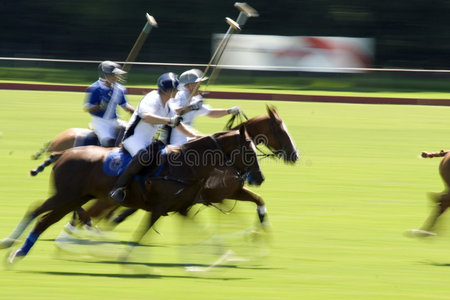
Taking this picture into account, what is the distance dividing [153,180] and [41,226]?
1.09 m

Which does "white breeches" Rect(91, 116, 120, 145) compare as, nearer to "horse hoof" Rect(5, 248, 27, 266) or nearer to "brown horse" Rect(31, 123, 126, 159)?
"brown horse" Rect(31, 123, 126, 159)

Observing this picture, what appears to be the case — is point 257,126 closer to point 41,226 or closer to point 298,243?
point 298,243

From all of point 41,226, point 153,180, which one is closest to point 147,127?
point 153,180

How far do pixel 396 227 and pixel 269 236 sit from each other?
175 centimetres

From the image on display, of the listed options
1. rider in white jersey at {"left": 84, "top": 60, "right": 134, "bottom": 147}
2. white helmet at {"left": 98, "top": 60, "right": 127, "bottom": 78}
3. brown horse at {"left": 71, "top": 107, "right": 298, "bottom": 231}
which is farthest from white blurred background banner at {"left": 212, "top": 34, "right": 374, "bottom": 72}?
brown horse at {"left": 71, "top": 107, "right": 298, "bottom": 231}

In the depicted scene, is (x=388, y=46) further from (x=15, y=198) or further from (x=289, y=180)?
(x=15, y=198)

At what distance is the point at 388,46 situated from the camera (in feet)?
120

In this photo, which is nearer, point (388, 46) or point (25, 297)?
point (25, 297)

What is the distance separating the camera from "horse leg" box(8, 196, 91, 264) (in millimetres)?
7582

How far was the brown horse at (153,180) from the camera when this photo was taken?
7684mm

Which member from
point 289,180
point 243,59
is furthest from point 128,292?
point 243,59

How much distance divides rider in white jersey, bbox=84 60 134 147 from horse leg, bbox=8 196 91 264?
6.23 ft

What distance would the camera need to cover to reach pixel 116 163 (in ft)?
25.9

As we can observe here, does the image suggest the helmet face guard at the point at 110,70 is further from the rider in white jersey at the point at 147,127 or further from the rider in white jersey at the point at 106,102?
the rider in white jersey at the point at 147,127
